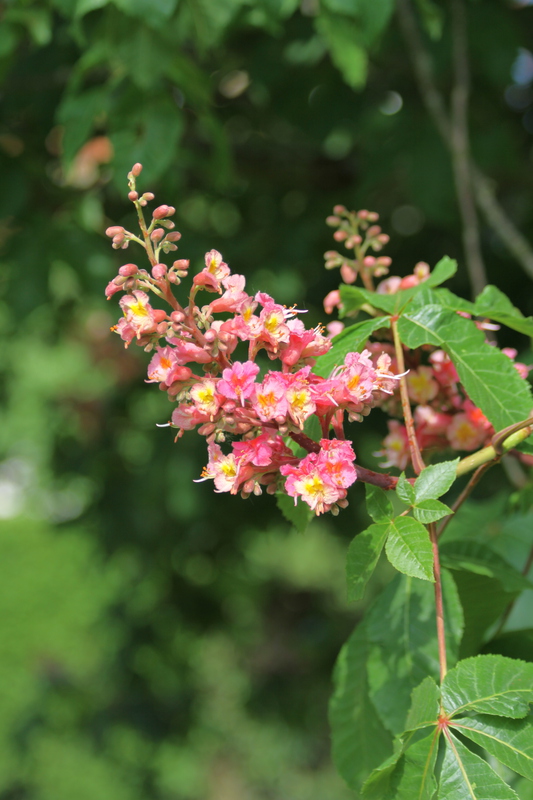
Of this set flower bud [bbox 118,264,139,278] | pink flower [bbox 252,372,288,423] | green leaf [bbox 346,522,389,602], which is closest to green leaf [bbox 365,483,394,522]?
green leaf [bbox 346,522,389,602]

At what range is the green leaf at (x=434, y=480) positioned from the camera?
2.90 feet

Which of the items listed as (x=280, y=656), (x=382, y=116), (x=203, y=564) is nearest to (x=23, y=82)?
(x=382, y=116)

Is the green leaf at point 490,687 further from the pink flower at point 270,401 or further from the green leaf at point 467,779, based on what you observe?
the pink flower at point 270,401

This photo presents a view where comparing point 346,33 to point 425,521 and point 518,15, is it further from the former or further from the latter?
point 518,15

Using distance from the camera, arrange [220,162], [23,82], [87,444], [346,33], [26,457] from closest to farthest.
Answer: [346,33]
[220,162]
[23,82]
[87,444]
[26,457]

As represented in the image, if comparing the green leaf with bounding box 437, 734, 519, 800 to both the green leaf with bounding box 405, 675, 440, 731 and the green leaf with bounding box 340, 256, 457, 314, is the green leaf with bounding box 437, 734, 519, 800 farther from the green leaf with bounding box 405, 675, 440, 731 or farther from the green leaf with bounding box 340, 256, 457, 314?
the green leaf with bounding box 340, 256, 457, 314

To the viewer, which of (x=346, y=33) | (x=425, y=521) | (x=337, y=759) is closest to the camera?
(x=425, y=521)

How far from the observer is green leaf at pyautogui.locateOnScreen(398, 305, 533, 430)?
3.27ft

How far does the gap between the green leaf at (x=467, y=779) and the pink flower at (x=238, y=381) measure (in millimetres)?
455

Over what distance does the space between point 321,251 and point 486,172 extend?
0.66 m

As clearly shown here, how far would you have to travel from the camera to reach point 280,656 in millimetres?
4828

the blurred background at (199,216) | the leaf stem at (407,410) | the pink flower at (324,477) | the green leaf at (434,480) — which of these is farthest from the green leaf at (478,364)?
the blurred background at (199,216)

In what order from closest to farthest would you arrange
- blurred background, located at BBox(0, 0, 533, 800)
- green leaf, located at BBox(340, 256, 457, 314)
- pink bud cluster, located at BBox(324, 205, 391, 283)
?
green leaf, located at BBox(340, 256, 457, 314)
pink bud cluster, located at BBox(324, 205, 391, 283)
blurred background, located at BBox(0, 0, 533, 800)

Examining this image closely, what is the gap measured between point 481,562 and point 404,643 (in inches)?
7.4
